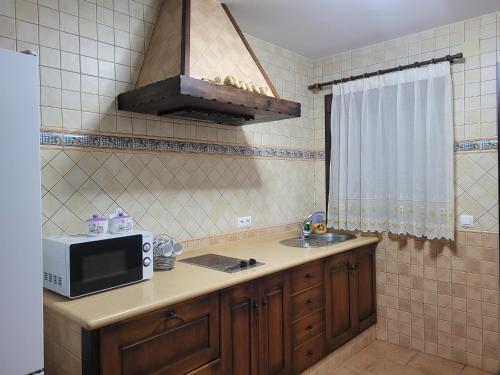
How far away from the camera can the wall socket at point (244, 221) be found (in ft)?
9.22

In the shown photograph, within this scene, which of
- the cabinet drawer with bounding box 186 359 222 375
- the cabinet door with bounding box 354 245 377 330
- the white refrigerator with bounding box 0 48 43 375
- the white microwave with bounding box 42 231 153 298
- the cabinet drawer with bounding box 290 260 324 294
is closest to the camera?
the white refrigerator with bounding box 0 48 43 375

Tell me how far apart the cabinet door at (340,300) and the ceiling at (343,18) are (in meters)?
1.66

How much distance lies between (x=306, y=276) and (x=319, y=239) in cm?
85

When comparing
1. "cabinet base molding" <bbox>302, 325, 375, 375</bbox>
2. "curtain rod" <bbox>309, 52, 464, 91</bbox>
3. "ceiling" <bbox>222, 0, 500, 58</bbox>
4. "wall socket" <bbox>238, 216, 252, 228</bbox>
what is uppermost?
"ceiling" <bbox>222, 0, 500, 58</bbox>

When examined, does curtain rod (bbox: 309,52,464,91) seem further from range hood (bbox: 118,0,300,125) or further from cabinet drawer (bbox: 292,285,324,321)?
cabinet drawer (bbox: 292,285,324,321)

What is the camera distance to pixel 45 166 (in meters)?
1.83

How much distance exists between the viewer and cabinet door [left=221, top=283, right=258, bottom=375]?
184 cm

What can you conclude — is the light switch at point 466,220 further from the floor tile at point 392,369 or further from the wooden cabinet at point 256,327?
the wooden cabinet at point 256,327

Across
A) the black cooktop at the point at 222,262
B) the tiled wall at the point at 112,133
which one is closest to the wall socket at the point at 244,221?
the tiled wall at the point at 112,133

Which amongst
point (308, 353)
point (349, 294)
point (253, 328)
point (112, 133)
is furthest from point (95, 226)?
point (349, 294)

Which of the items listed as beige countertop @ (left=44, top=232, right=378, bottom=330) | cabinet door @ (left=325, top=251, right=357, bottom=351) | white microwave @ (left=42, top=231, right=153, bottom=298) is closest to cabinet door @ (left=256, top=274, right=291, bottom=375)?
beige countertop @ (left=44, top=232, right=378, bottom=330)

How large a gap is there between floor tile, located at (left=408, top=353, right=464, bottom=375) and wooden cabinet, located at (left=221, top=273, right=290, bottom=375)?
1143 millimetres

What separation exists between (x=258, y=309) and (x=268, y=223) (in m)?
1.11

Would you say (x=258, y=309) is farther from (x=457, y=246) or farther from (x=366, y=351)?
(x=457, y=246)
